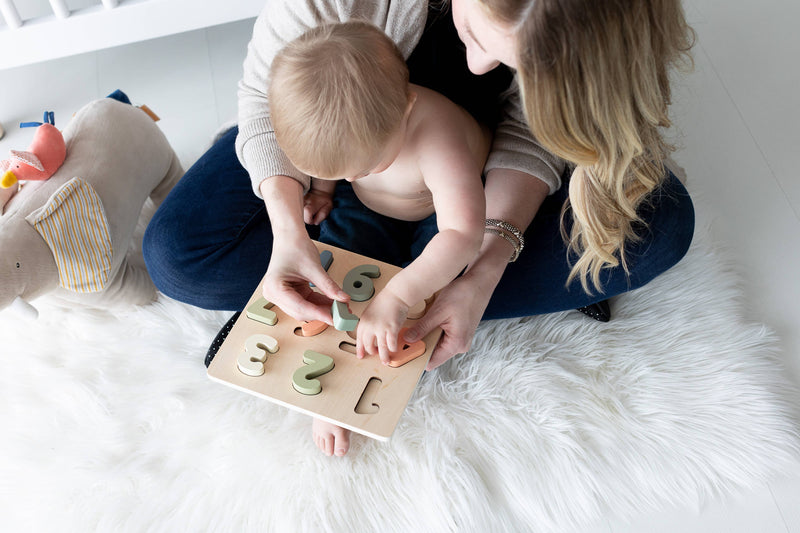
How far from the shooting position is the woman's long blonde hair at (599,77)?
59 cm

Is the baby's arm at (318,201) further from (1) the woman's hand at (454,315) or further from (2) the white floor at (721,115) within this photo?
(2) the white floor at (721,115)

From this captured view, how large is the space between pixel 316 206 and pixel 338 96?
14.8 inches

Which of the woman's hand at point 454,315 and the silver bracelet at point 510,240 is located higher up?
the silver bracelet at point 510,240

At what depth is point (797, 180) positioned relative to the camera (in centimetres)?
128

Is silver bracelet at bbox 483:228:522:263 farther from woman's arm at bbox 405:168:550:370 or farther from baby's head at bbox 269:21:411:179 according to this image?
baby's head at bbox 269:21:411:179

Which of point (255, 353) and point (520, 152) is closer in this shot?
point (255, 353)

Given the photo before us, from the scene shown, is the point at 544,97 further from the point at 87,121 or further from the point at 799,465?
the point at 87,121

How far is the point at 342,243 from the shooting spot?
1006mm

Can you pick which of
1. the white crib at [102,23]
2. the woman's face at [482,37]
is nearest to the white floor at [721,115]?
the white crib at [102,23]

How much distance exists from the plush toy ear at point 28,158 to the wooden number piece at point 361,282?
596mm

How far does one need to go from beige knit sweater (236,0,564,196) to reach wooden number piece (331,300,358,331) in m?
0.26

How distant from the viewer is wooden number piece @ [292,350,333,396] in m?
0.77

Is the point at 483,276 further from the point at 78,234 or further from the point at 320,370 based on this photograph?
the point at 78,234

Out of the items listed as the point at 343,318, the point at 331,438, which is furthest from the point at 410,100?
the point at 331,438
